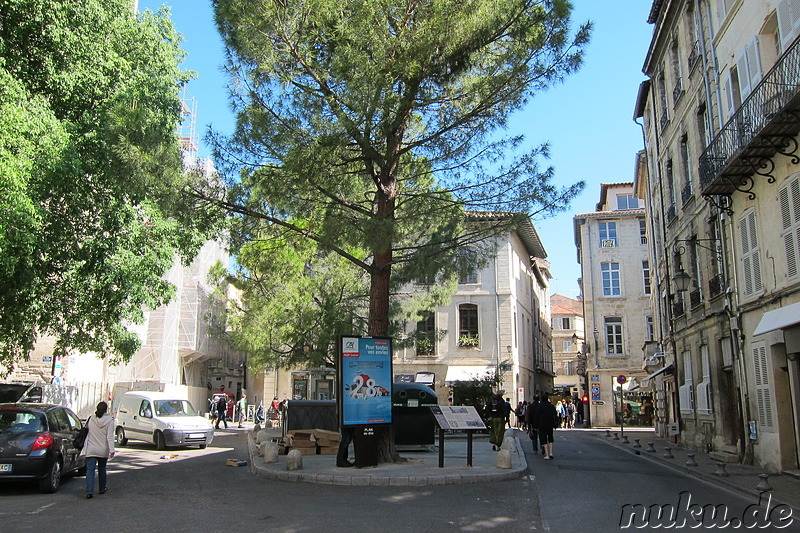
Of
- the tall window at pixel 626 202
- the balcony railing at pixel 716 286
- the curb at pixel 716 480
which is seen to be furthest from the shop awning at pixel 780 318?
the tall window at pixel 626 202

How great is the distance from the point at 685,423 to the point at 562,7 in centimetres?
1466

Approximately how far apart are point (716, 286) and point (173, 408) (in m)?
16.2

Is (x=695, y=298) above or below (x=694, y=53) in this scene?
below

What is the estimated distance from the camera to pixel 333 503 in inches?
372

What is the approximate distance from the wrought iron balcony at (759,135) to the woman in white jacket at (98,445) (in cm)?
1242

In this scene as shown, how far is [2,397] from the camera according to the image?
1956 centimetres

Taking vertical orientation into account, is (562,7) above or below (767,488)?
above

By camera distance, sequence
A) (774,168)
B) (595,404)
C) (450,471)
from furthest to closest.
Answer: (595,404) → (774,168) → (450,471)

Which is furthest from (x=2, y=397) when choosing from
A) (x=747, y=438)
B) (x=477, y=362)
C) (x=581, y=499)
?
(x=477, y=362)

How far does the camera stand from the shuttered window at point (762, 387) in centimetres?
1402

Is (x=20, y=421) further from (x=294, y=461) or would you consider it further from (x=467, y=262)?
(x=467, y=262)

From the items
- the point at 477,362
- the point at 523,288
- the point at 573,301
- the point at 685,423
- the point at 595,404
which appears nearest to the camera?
the point at 685,423

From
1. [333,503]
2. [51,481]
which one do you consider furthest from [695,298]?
[51,481]

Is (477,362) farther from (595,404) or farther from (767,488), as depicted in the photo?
(767,488)
